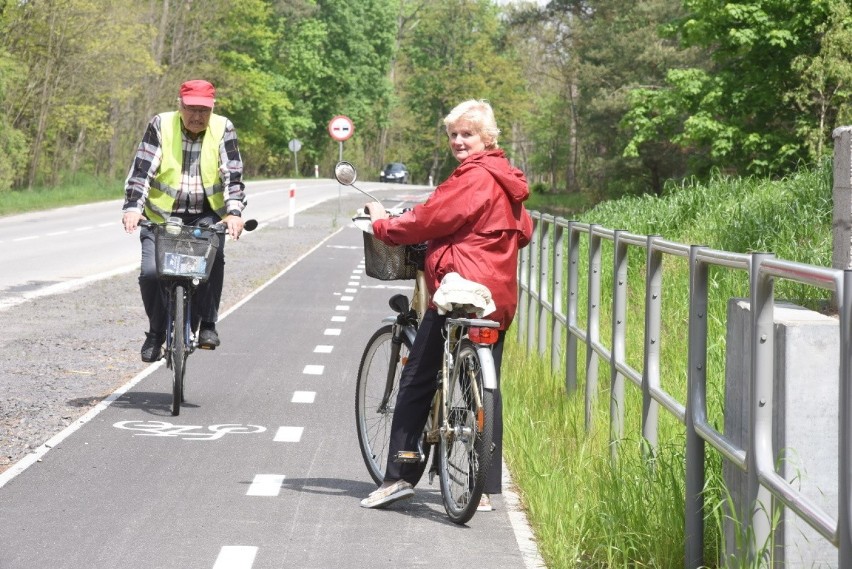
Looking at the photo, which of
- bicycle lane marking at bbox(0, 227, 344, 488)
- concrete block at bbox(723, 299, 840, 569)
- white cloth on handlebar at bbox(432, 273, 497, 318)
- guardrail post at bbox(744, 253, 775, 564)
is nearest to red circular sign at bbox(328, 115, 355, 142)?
bicycle lane marking at bbox(0, 227, 344, 488)

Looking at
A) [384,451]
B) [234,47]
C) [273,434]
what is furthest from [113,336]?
[234,47]

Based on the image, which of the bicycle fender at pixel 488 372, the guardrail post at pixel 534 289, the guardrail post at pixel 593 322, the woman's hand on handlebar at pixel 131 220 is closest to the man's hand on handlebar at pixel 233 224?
the woman's hand on handlebar at pixel 131 220

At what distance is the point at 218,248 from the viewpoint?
9422 mm

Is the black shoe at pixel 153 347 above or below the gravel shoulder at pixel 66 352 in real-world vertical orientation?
above

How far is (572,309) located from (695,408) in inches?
167

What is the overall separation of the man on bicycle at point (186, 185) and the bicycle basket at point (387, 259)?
2617 mm

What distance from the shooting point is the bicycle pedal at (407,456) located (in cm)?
666

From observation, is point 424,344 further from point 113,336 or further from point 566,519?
point 113,336

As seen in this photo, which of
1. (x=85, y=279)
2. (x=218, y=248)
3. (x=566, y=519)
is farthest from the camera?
(x=85, y=279)

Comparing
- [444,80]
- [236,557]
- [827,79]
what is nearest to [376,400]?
[236,557]

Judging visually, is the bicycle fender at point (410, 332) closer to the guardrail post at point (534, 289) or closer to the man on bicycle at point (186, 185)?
the man on bicycle at point (186, 185)

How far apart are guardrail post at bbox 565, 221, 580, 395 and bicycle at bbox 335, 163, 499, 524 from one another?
2047mm

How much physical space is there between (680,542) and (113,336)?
9.01m

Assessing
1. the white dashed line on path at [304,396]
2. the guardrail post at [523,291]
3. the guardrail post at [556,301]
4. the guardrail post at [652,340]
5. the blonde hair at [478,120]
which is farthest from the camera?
the guardrail post at [523,291]
